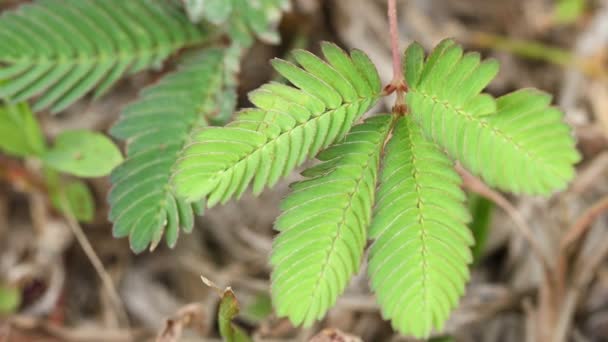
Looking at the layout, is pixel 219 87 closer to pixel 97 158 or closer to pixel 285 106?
pixel 97 158

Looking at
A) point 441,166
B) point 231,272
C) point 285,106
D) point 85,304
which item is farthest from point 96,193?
point 441,166

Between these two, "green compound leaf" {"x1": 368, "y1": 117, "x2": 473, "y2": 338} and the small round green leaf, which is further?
the small round green leaf

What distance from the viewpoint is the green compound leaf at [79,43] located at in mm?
1768

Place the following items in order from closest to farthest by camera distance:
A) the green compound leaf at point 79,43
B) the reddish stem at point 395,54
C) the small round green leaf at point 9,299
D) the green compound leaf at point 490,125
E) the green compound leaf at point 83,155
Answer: the green compound leaf at point 490,125
the reddish stem at point 395,54
the green compound leaf at point 79,43
the green compound leaf at point 83,155
the small round green leaf at point 9,299

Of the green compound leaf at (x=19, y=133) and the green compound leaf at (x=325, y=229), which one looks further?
the green compound leaf at (x=19, y=133)

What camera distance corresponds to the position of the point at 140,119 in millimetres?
1757

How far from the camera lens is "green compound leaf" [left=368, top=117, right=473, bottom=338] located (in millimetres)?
1321

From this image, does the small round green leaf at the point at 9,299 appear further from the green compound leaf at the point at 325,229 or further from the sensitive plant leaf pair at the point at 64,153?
the green compound leaf at the point at 325,229

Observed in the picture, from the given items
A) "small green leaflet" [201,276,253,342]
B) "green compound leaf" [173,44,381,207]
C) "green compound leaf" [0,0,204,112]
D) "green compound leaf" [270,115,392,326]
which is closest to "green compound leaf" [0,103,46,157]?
"green compound leaf" [0,0,204,112]

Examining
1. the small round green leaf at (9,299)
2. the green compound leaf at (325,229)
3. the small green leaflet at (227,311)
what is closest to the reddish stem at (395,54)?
the green compound leaf at (325,229)

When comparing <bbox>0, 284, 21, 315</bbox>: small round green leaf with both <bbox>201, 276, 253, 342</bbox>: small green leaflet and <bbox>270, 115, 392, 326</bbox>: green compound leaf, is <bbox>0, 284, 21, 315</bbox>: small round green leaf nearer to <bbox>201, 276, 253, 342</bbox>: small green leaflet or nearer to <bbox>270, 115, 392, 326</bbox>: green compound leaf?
<bbox>201, 276, 253, 342</bbox>: small green leaflet

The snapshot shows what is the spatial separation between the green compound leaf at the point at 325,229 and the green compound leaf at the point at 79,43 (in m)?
0.72

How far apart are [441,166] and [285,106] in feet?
1.03

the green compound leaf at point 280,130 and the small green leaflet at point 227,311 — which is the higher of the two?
the green compound leaf at point 280,130
